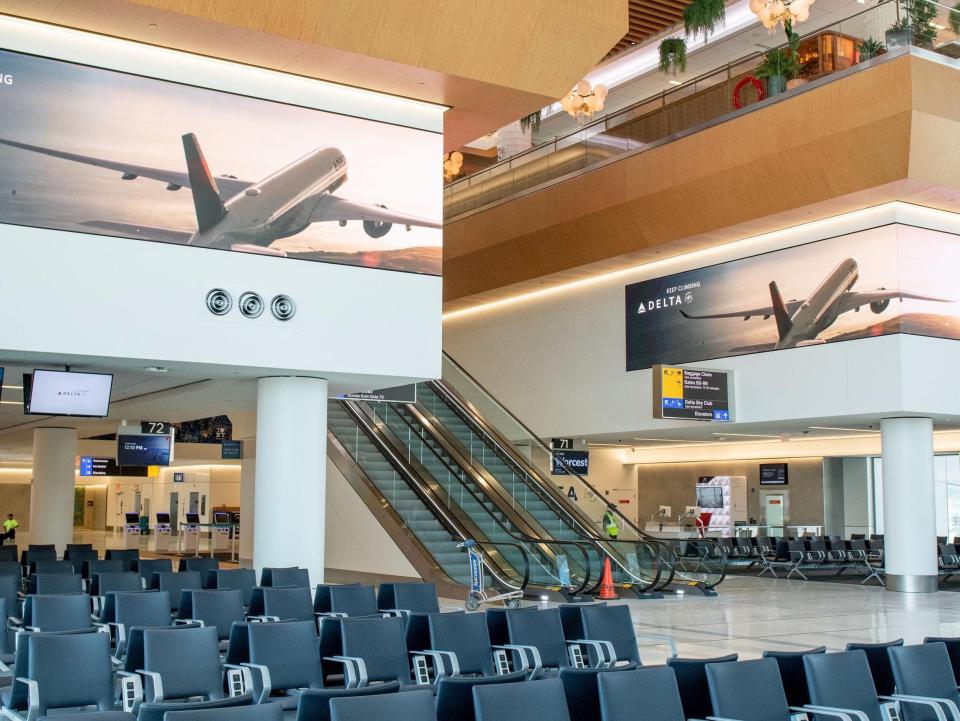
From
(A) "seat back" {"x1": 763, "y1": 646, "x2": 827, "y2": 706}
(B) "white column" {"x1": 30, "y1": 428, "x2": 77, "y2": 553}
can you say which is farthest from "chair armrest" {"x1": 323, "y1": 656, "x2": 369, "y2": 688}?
(B) "white column" {"x1": 30, "y1": 428, "x2": 77, "y2": 553}

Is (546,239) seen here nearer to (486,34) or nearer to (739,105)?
(739,105)

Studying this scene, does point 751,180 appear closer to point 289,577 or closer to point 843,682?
point 289,577

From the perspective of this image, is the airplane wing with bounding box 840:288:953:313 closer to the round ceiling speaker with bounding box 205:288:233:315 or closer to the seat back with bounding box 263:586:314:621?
the round ceiling speaker with bounding box 205:288:233:315

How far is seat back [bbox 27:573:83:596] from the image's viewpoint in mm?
9531

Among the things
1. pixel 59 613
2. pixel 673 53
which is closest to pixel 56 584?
pixel 59 613

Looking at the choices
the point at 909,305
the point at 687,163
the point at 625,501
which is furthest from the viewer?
the point at 625,501

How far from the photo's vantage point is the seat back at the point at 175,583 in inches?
392

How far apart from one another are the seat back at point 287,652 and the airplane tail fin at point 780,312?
14.4m

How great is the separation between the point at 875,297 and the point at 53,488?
49.1 ft

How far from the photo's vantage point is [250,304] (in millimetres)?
12195

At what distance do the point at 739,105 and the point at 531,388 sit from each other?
28.2ft

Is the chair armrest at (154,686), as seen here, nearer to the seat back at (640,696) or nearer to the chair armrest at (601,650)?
the seat back at (640,696)

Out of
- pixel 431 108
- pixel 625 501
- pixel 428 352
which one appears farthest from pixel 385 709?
pixel 625 501

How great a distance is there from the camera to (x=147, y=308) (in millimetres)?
11648
